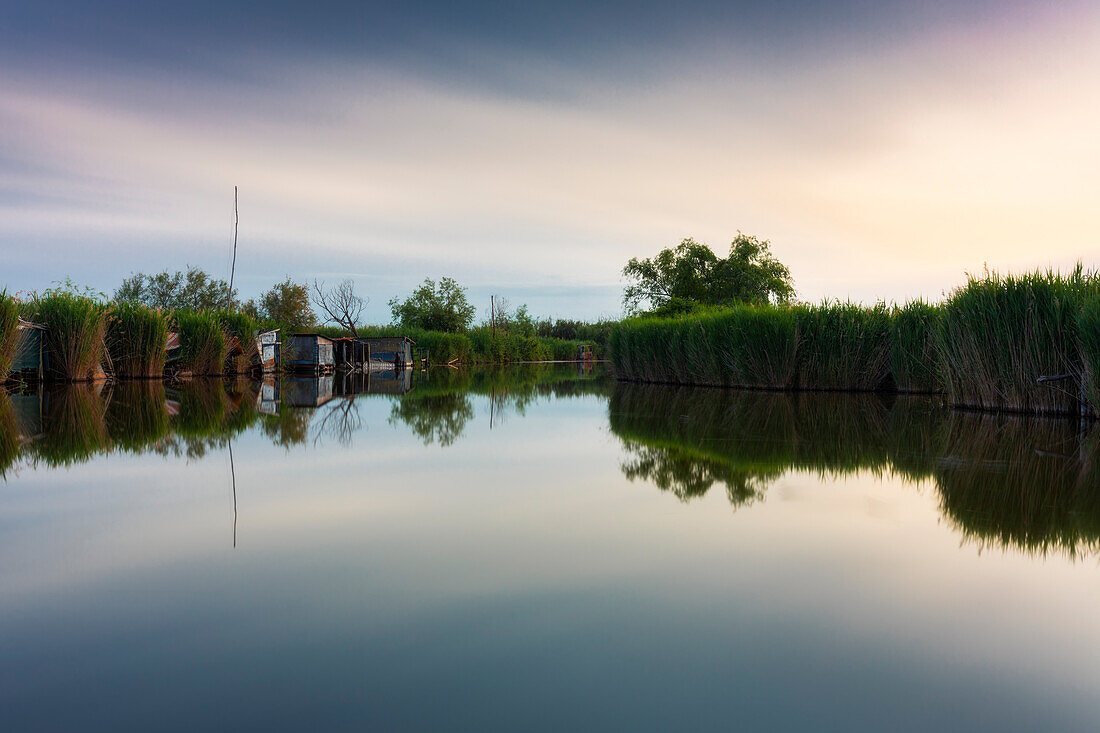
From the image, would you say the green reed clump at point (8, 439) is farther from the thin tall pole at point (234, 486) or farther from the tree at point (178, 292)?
the tree at point (178, 292)

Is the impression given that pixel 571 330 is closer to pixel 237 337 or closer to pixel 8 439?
pixel 237 337

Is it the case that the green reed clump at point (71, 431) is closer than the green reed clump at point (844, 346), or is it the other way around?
the green reed clump at point (71, 431)

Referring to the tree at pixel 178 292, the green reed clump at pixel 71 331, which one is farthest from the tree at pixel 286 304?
the green reed clump at pixel 71 331

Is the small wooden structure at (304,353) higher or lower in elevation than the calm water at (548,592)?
higher

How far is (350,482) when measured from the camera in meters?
4.92

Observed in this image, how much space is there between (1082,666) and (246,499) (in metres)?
4.15

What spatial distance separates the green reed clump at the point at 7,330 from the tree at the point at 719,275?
36.6m

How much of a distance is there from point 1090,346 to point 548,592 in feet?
27.9

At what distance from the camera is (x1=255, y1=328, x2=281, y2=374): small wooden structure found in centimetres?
2578

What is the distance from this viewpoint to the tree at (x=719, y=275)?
46312 millimetres

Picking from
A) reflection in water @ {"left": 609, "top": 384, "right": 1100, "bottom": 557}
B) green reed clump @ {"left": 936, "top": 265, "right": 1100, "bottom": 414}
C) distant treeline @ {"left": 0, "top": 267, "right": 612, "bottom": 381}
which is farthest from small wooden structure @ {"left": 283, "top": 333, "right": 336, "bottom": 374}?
green reed clump @ {"left": 936, "top": 265, "right": 1100, "bottom": 414}

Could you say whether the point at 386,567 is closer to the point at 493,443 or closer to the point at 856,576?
the point at 856,576

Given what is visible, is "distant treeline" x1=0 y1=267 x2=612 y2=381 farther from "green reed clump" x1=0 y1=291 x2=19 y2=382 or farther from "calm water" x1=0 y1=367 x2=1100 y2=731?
"calm water" x1=0 y1=367 x2=1100 y2=731

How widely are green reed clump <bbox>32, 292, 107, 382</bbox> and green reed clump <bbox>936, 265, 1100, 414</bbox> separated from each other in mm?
18371
